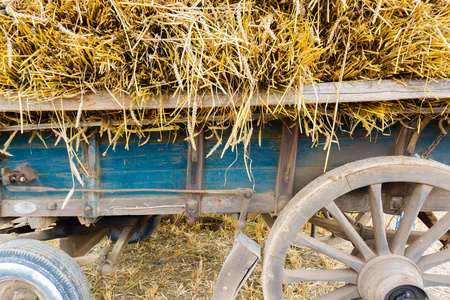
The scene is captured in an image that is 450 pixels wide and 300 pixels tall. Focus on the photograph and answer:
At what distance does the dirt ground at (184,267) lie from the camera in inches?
94.6

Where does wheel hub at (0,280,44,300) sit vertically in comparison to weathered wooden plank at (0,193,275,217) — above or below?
below

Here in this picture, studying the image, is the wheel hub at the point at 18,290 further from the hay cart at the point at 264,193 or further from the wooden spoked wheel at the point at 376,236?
the wooden spoked wheel at the point at 376,236

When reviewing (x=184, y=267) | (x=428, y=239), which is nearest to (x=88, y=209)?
(x=184, y=267)

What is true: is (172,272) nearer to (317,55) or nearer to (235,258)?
(235,258)

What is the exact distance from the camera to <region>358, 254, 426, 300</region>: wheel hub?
132 cm

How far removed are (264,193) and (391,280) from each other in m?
0.71

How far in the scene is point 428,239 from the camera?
1440 mm

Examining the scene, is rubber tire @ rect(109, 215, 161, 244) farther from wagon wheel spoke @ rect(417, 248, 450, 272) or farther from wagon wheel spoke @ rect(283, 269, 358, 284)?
wagon wheel spoke @ rect(417, 248, 450, 272)

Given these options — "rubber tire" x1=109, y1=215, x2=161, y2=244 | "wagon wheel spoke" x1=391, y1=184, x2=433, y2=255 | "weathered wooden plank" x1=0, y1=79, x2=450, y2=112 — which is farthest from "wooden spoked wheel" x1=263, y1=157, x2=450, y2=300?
"rubber tire" x1=109, y1=215, x2=161, y2=244

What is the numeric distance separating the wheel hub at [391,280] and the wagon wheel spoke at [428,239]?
46mm

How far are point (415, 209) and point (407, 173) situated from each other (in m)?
0.21

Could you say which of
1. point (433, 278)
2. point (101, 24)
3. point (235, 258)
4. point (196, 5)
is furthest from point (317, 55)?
point (433, 278)

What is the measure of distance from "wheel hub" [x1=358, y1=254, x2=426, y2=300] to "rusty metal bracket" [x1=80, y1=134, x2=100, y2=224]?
4.70ft

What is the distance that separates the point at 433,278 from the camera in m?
1.45
